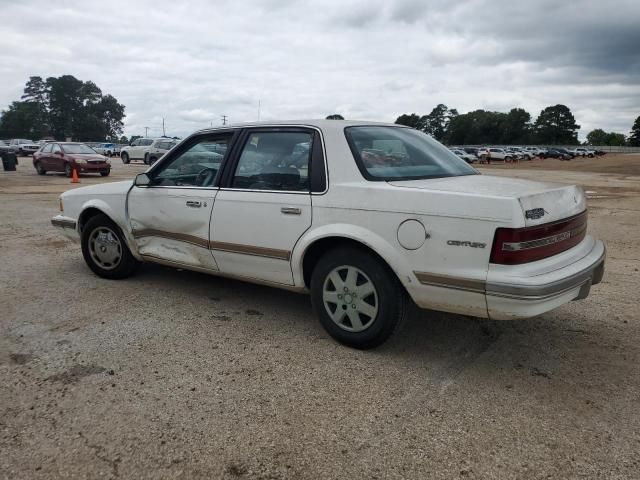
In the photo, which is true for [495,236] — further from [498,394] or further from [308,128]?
[308,128]

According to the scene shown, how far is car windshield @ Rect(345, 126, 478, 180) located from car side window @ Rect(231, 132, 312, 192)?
0.37m

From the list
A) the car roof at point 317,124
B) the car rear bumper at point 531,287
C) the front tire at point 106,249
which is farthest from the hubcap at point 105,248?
the car rear bumper at point 531,287

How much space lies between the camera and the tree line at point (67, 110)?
11912 centimetres

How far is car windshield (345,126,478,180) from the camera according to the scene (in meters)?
3.48

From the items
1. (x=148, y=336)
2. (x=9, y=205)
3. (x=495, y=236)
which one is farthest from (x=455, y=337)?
(x=9, y=205)

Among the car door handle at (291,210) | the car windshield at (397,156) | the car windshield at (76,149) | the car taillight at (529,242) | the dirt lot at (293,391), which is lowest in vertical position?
the dirt lot at (293,391)

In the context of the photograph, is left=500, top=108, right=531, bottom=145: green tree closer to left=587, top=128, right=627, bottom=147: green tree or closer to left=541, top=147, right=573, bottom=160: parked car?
left=587, top=128, right=627, bottom=147: green tree

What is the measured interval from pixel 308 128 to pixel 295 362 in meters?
1.69

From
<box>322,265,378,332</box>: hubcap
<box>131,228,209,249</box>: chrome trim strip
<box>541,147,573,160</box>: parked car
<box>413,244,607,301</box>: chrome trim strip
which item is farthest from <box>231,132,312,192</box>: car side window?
<box>541,147,573,160</box>: parked car

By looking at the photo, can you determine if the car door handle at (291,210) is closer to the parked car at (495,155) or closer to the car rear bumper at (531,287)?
the car rear bumper at (531,287)

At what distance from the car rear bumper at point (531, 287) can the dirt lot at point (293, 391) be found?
500 mm

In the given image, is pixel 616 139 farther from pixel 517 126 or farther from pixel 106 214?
pixel 106 214

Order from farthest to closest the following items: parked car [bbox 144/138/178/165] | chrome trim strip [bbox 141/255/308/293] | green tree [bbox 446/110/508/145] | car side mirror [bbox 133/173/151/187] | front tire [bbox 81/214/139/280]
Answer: green tree [bbox 446/110/508/145], parked car [bbox 144/138/178/165], front tire [bbox 81/214/139/280], car side mirror [bbox 133/173/151/187], chrome trim strip [bbox 141/255/308/293]

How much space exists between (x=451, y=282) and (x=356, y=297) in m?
0.69
